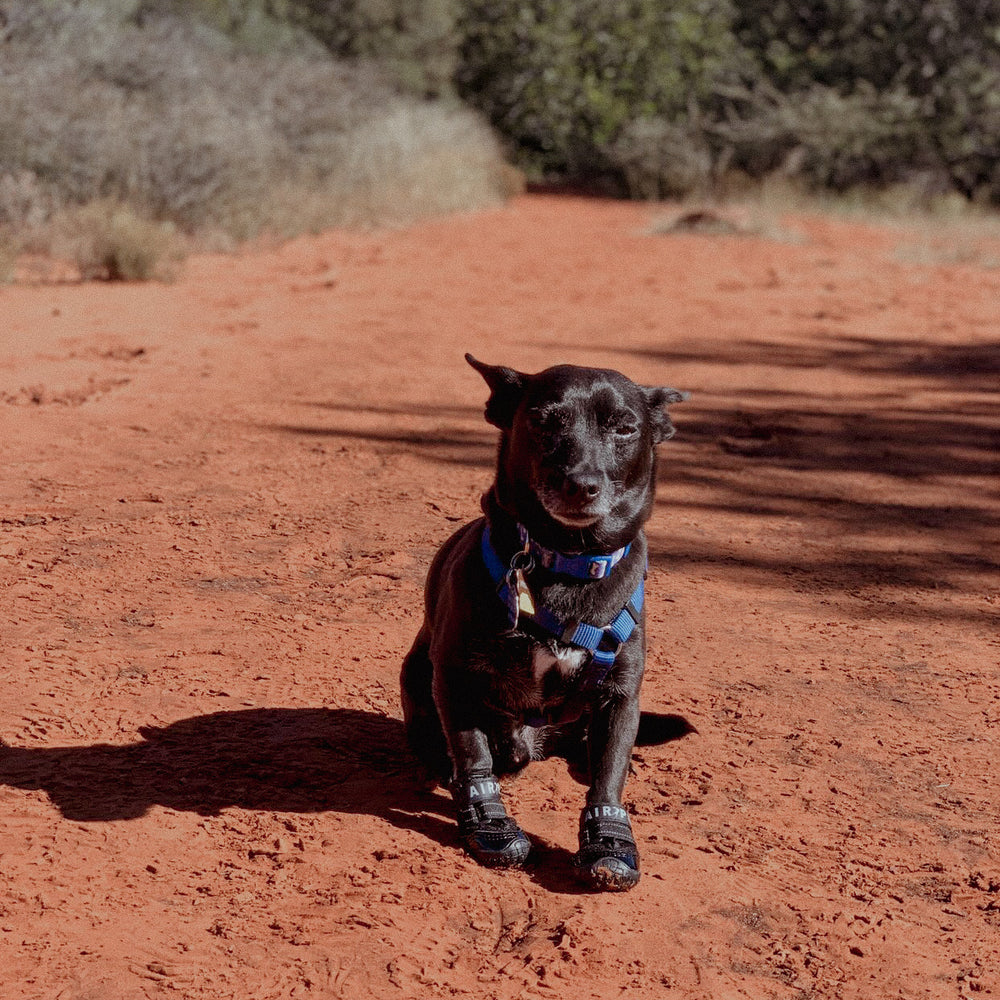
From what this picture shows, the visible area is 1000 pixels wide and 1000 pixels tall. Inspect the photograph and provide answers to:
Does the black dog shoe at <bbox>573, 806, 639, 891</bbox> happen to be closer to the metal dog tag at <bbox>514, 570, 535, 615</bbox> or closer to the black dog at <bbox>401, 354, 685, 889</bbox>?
the black dog at <bbox>401, 354, 685, 889</bbox>

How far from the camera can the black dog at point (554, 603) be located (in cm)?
349

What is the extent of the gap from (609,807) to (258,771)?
1.01 m

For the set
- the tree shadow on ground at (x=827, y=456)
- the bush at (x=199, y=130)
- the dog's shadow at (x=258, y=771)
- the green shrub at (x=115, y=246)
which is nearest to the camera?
the dog's shadow at (x=258, y=771)

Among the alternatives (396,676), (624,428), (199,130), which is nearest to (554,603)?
(624,428)

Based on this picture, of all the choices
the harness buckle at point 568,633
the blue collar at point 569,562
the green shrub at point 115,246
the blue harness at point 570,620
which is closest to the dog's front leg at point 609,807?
the blue harness at point 570,620

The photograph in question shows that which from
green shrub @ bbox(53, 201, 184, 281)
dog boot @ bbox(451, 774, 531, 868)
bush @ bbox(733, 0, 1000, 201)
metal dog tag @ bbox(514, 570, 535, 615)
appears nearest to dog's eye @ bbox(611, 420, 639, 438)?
metal dog tag @ bbox(514, 570, 535, 615)

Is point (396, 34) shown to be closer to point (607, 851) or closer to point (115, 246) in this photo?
point (115, 246)

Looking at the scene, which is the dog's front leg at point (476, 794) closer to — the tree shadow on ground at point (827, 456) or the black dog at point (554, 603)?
the black dog at point (554, 603)

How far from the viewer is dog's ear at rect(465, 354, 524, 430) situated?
3684 millimetres

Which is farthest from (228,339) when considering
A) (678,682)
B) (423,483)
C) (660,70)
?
(660,70)

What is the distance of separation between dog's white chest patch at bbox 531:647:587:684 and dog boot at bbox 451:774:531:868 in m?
0.32

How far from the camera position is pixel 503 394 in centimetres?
371

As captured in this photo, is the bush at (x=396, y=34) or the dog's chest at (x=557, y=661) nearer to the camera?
the dog's chest at (x=557, y=661)

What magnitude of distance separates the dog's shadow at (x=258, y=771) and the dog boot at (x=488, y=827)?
89 mm
